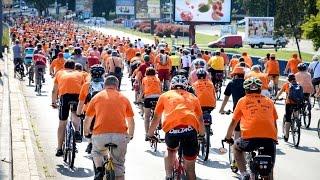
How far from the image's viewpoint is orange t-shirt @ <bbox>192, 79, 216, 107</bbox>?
13.7 meters

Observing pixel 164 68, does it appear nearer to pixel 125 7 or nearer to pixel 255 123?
pixel 255 123

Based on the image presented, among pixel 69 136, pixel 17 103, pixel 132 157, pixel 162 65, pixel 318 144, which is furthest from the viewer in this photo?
pixel 162 65

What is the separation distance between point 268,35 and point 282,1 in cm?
1563

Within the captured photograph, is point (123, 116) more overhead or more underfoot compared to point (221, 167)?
more overhead

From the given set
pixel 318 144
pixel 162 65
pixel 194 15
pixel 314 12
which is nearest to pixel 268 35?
pixel 194 15

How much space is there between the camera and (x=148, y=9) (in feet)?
295

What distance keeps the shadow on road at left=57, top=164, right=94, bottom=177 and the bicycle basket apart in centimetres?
461

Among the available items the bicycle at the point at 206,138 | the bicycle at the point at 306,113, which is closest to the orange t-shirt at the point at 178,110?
the bicycle at the point at 206,138

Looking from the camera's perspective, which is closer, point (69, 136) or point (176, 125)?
point (176, 125)

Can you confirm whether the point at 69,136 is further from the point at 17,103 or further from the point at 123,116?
the point at 17,103

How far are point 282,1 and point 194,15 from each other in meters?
8.40

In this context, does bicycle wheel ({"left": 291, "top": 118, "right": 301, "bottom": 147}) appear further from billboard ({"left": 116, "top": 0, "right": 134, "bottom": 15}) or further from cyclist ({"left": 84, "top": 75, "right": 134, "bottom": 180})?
billboard ({"left": 116, "top": 0, "right": 134, "bottom": 15})

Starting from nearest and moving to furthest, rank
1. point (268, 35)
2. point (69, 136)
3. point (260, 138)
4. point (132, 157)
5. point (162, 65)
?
1. point (260, 138)
2. point (69, 136)
3. point (132, 157)
4. point (162, 65)
5. point (268, 35)

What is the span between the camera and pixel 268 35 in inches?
2773
